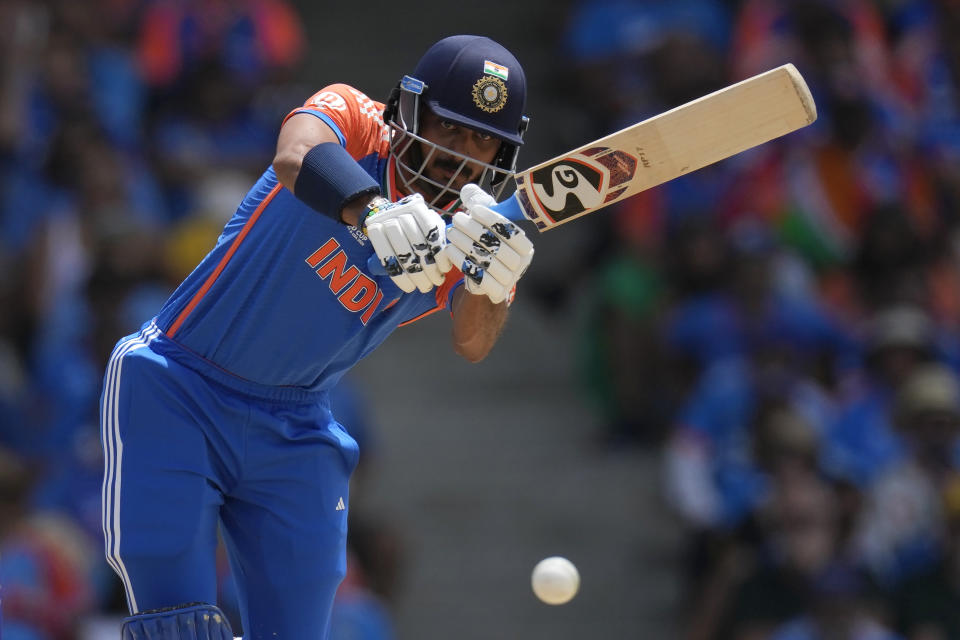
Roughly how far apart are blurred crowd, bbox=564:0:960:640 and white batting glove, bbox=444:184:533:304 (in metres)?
3.77

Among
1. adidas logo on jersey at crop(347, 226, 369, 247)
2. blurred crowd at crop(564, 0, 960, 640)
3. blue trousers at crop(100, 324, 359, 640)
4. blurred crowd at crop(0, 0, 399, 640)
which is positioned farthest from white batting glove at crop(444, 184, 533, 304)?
blurred crowd at crop(564, 0, 960, 640)

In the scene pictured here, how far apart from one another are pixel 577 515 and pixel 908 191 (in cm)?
312

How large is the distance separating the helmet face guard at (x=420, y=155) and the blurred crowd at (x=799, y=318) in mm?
3565

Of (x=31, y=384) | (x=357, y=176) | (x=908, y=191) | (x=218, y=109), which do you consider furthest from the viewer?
(x=908, y=191)

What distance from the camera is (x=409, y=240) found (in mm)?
3549

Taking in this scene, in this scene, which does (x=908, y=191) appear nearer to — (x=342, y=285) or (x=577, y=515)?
(x=577, y=515)

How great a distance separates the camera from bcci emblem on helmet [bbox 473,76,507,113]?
12.8 ft

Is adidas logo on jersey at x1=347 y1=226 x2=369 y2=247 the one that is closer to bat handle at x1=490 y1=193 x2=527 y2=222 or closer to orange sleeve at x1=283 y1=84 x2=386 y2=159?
orange sleeve at x1=283 y1=84 x2=386 y2=159

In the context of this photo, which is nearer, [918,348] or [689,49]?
[918,348]

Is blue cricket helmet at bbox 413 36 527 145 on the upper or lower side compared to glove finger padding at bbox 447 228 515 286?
upper

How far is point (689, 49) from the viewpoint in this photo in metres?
9.38

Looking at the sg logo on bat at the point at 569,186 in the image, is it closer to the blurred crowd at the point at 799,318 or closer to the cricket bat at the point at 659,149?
the cricket bat at the point at 659,149

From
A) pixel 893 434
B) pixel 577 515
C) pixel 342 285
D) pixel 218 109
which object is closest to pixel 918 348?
pixel 893 434

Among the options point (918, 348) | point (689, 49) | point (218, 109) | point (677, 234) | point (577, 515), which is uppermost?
point (689, 49)
